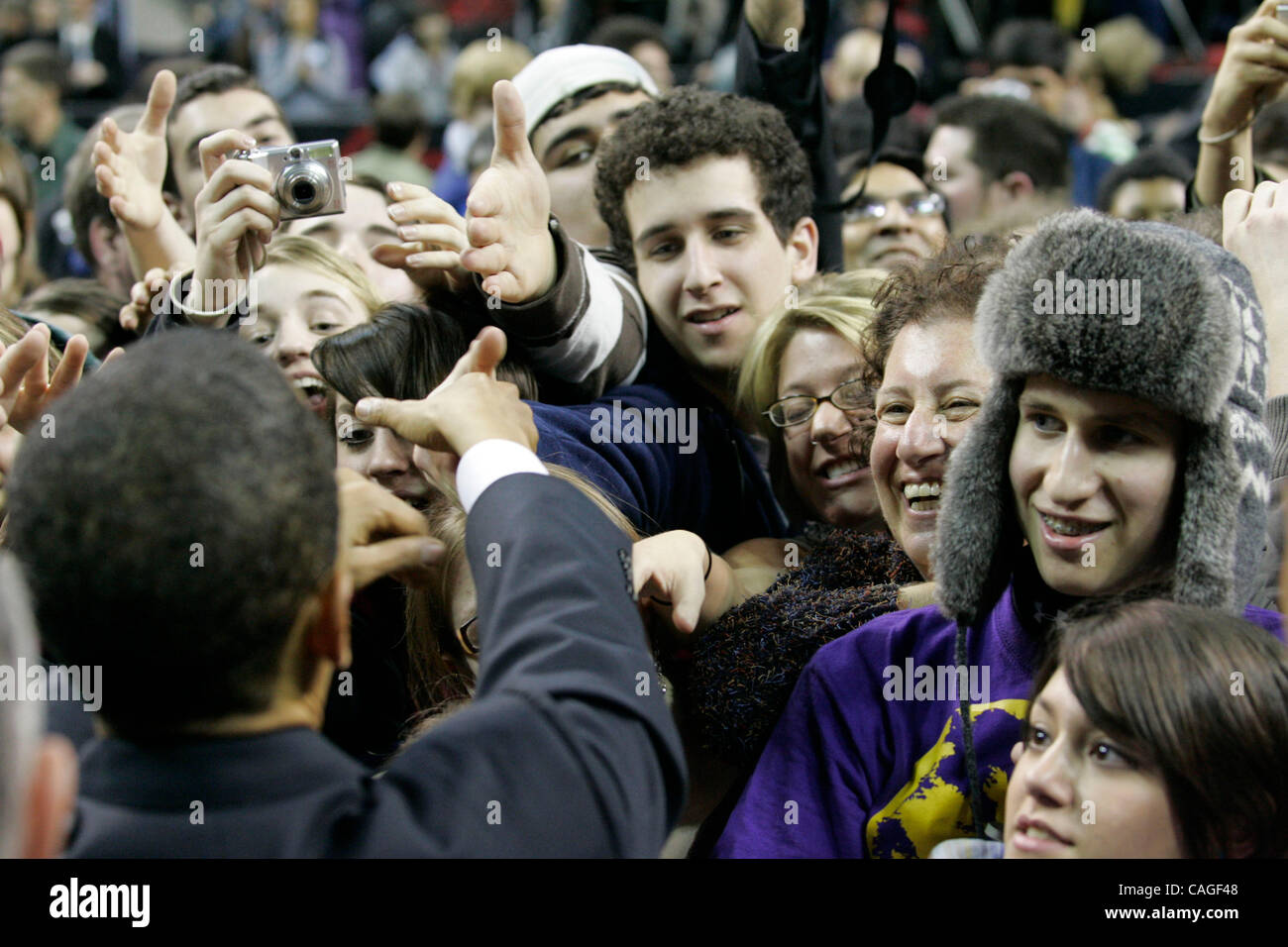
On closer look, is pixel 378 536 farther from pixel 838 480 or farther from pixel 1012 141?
pixel 1012 141

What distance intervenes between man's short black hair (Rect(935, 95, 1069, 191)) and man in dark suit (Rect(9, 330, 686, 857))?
2939 mm

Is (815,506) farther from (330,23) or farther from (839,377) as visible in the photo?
(330,23)

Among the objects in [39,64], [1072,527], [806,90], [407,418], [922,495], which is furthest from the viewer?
[39,64]

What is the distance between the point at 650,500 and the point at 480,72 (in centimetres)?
340

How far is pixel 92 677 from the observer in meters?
1.09

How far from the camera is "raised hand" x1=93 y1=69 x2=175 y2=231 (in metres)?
2.48

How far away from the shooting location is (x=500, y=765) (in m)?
1.11

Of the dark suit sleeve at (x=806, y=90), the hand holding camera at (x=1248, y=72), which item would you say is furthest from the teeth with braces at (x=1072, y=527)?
the dark suit sleeve at (x=806, y=90)

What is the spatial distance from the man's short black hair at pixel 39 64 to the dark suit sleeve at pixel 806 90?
402 centimetres

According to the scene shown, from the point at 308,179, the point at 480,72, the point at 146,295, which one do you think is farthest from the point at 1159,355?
the point at 480,72

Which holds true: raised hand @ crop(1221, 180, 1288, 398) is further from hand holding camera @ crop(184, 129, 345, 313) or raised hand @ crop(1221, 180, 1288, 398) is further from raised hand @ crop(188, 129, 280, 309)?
raised hand @ crop(188, 129, 280, 309)

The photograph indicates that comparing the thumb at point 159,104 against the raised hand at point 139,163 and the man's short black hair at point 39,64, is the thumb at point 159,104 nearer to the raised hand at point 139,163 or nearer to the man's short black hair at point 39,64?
the raised hand at point 139,163
